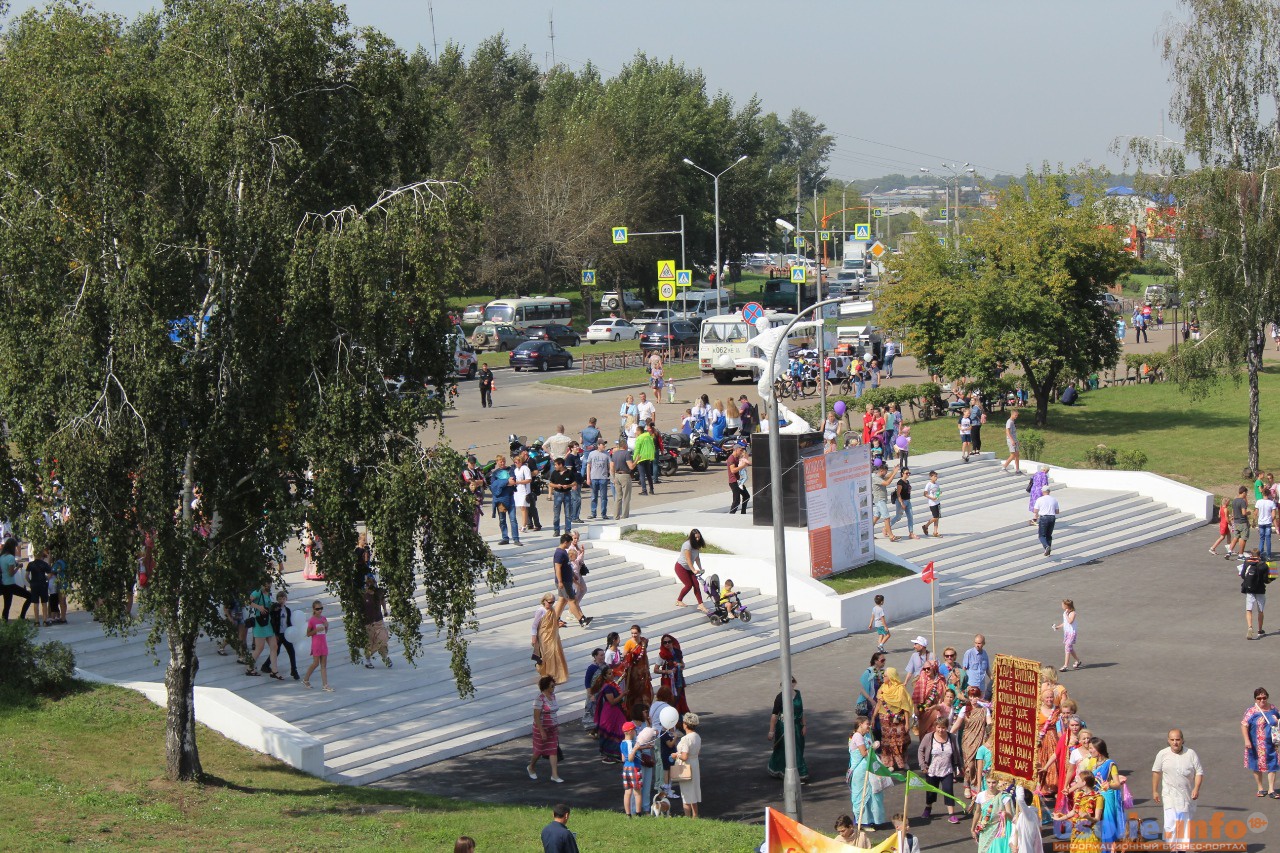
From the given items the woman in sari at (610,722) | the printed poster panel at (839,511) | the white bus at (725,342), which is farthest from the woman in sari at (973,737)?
the white bus at (725,342)

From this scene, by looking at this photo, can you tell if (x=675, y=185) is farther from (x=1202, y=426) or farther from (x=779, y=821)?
(x=779, y=821)

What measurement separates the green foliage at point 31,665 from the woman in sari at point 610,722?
692 centimetres

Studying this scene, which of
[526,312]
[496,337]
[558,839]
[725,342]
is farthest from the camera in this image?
[526,312]

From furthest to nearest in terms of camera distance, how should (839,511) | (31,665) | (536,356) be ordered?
(536,356)
(839,511)
(31,665)

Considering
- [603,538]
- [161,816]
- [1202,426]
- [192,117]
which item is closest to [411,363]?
[192,117]

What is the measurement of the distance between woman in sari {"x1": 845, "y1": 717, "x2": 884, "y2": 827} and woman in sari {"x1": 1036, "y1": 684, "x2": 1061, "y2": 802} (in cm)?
189

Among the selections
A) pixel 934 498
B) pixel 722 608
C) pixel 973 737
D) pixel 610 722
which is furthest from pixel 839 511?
pixel 973 737

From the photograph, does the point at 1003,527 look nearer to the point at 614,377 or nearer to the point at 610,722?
the point at 610,722

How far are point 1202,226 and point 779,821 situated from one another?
29302 mm

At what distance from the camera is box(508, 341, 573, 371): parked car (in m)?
54.4

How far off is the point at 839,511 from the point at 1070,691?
6.65 m

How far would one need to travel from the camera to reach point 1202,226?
3650 centimetres

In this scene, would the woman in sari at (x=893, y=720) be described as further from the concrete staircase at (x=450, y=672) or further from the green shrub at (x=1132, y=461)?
the green shrub at (x=1132, y=461)

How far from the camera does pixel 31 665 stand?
1780cm
